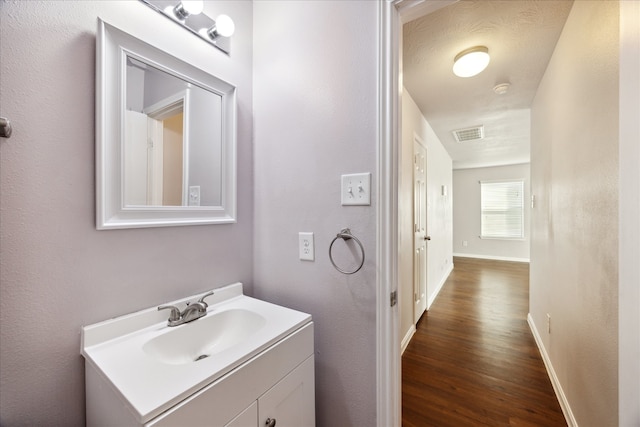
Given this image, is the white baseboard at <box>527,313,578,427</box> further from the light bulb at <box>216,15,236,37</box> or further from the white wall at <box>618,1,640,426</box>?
the light bulb at <box>216,15,236,37</box>

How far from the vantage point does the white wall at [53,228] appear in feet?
2.25

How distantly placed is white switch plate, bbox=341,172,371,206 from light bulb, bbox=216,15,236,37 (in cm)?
80

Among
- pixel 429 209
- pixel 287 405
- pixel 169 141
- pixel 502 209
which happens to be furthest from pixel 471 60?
pixel 502 209

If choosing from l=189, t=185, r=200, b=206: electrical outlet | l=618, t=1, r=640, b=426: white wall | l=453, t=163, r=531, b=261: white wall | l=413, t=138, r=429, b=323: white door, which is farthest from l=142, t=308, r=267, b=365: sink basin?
l=453, t=163, r=531, b=261: white wall

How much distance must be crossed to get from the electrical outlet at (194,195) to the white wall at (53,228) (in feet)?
0.68

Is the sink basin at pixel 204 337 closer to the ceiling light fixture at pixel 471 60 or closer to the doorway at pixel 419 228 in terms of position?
the doorway at pixel 419 228

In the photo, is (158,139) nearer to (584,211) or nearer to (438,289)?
(584,211)

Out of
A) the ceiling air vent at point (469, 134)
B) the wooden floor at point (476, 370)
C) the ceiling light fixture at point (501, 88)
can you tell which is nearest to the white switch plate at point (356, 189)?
the wooden floor at point (476, 370)

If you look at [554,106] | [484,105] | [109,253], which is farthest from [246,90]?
[484,105]

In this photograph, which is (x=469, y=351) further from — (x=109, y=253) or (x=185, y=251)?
(x=109, y=253)

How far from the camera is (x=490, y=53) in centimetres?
177

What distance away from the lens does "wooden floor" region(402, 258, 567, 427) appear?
5.04 feet

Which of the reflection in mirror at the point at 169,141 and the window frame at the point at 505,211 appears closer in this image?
the reflection in mirror at the point at 169,141

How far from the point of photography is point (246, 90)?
129 cm
